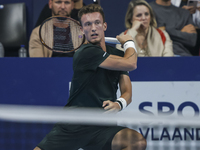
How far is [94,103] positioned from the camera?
92.0 inches

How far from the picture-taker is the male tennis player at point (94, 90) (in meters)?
2.26

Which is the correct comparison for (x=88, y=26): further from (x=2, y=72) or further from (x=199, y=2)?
(x=199, y=2)

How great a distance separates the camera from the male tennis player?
2262 mm

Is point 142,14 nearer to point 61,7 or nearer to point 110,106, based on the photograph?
point 61,7

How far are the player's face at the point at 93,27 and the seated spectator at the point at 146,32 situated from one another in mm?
1396

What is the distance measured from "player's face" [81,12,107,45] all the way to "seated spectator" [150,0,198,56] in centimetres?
193

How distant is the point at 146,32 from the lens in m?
3.96

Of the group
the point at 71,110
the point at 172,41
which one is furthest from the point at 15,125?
the point at 172,41

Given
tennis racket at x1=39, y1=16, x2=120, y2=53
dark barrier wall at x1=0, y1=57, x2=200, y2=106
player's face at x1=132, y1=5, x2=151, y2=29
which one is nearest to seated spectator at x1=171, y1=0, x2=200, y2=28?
player's face at x1=132, y1=5, x2=151, y2=29

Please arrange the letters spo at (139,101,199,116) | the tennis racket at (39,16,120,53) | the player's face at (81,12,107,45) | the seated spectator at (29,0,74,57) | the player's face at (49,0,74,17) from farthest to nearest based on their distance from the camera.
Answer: the player's face at (49,0,74,17) < the seated spectator at (29,0,74,57) < the tennis racket at (39,16,120,53) < the letters spo at (139,101,199,116) < the player's face at (81,12,107,45)

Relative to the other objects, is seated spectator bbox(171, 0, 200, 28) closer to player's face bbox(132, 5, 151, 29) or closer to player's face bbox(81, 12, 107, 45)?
player's face bbox(132, 5, 151, 29)

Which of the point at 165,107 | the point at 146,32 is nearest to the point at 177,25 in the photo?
the point at 146,32

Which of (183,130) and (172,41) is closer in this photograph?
(183,130)

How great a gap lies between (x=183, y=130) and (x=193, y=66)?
2.29 feet
